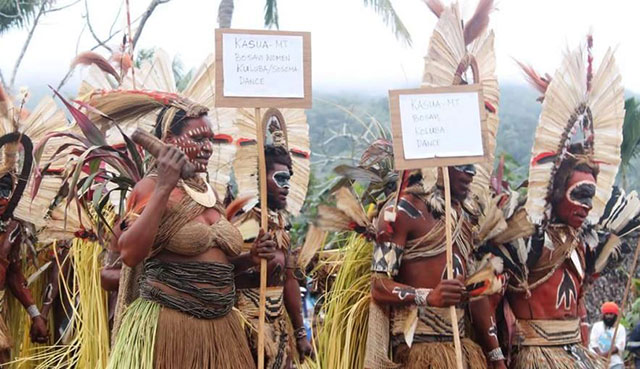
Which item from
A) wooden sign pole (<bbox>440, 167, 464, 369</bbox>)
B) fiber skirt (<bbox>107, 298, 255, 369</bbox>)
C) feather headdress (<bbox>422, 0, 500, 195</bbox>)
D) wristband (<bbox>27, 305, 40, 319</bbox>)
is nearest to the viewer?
fiber skirt (<bbox>107, 298, 255, 369</bbox>)

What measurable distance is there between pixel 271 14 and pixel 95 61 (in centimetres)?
756

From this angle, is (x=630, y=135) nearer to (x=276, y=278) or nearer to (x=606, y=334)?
(x=606, y=334)

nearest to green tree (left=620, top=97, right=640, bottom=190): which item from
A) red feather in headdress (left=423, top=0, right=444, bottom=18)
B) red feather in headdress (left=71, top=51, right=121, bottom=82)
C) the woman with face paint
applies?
red feather in headdress (left=423, top=0, right=444, bottom=18)

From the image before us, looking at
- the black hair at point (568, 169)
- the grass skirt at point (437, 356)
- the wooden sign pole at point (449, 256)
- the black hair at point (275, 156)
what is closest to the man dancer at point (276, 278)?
the black hair at point (275, 156)

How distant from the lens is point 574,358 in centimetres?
541

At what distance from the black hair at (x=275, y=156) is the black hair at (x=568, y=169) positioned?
142 cm

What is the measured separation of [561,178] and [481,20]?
→ 93cm

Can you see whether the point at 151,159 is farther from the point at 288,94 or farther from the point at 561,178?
the point at 561,178

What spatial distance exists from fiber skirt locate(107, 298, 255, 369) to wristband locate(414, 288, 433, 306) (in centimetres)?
103

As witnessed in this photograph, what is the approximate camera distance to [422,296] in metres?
4.92

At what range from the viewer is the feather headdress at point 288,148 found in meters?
5.78

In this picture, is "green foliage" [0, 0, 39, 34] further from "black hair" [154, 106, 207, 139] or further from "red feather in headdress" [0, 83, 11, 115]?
"black hair" [154, 106, 207, 139]

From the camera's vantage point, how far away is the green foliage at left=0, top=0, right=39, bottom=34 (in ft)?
48.7

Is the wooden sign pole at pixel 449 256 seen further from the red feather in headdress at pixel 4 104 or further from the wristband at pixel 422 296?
the red feather in headdress at pixel 4 104
